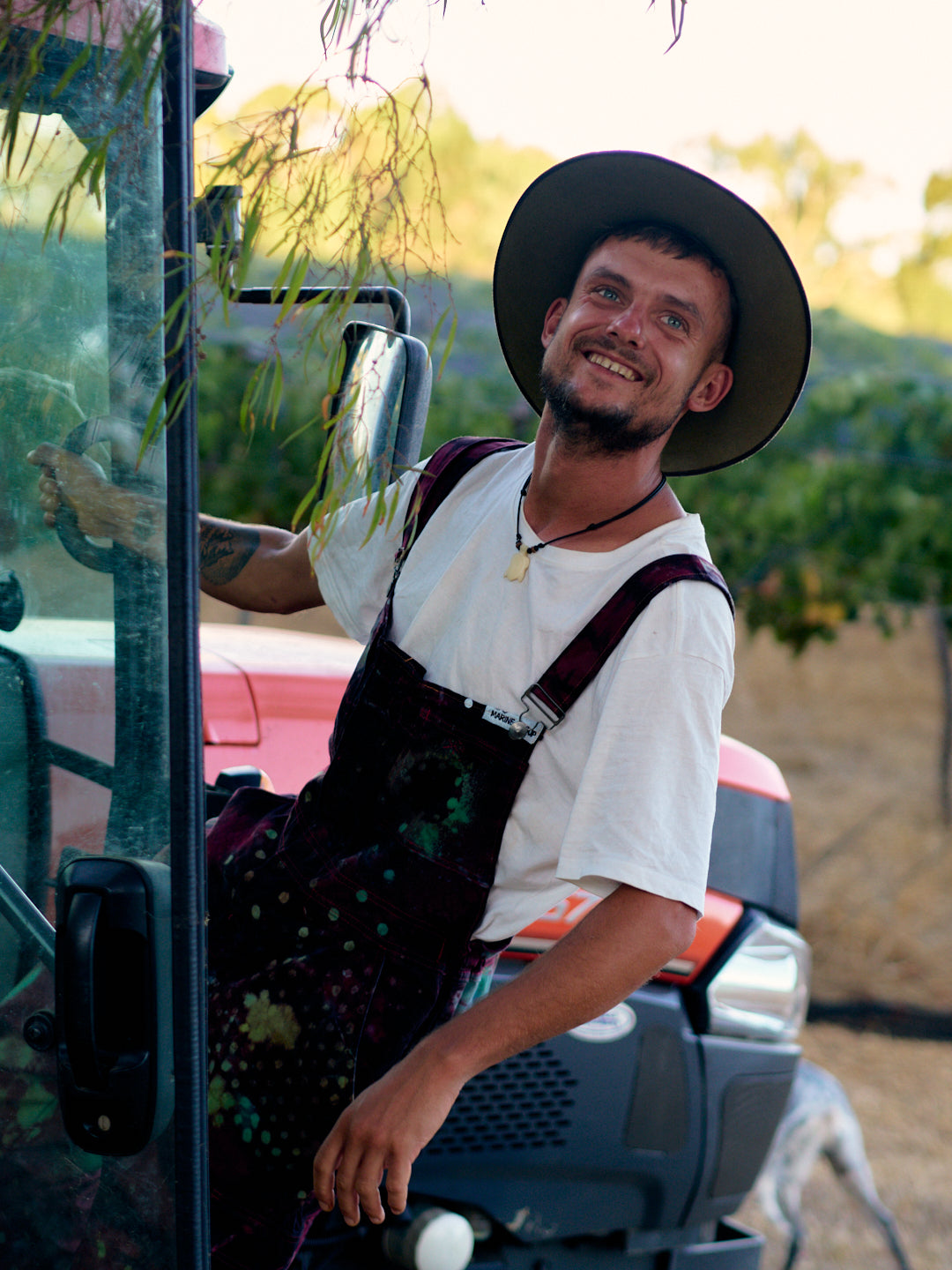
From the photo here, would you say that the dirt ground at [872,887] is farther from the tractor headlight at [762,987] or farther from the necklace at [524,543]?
the necklace at [524,543]

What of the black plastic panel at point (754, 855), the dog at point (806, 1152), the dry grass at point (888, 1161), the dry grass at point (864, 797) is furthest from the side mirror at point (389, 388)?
the dry grass at point (864, 797)

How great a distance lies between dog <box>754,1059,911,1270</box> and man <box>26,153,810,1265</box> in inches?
85.0

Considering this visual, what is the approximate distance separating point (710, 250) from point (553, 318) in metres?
0.29

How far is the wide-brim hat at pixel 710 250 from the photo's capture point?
1.64m

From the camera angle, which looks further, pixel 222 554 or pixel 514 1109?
pixel 514 1109

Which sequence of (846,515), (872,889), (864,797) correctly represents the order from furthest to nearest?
(864,797), (846,515), (872,889)

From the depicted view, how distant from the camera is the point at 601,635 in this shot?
1.43 meters

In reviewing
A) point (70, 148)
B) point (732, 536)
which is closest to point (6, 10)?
point (70, 148)

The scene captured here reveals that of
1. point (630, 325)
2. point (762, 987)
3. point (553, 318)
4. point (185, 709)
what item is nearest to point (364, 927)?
A: point (185, 709)

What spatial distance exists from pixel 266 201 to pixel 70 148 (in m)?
0.20

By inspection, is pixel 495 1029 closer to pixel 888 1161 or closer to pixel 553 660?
pixel 553 660

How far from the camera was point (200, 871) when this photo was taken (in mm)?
1102

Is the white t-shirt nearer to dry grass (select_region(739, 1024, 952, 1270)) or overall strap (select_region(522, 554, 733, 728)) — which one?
overall strap (select_region(522, 554, 733, 728))

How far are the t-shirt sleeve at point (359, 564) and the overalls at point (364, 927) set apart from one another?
0.22m
